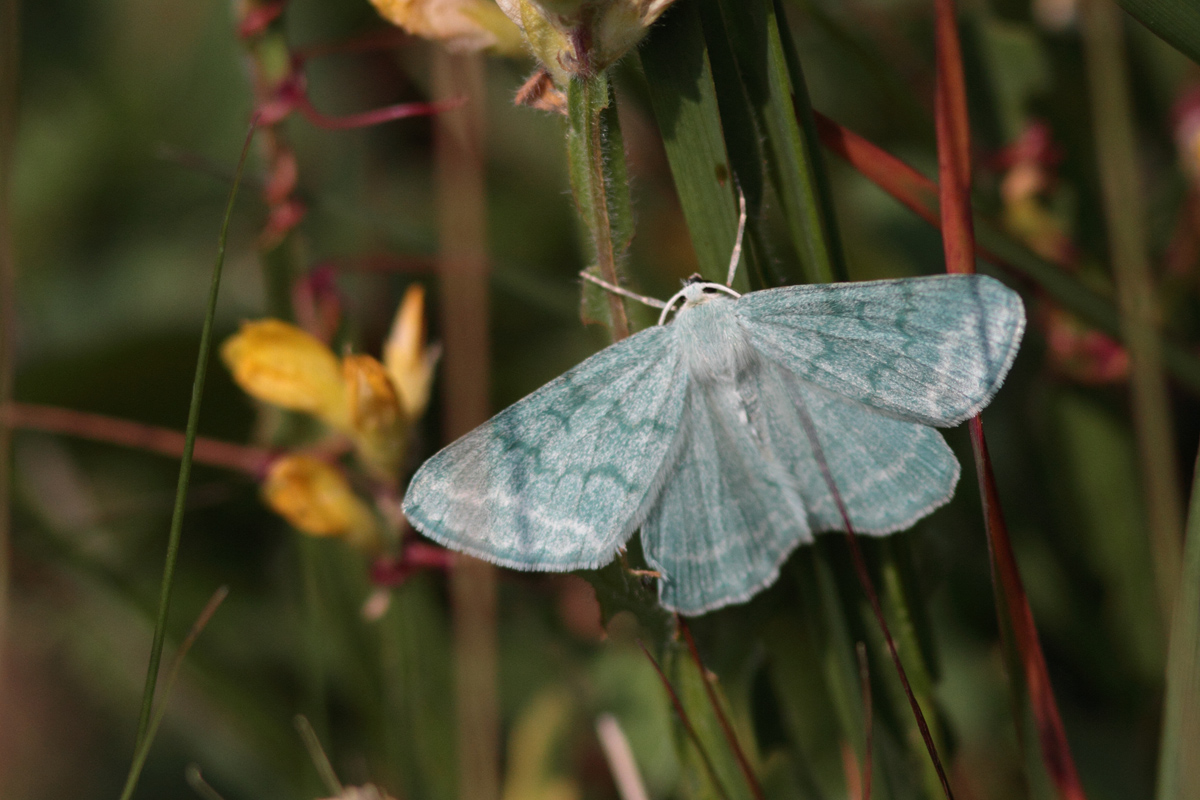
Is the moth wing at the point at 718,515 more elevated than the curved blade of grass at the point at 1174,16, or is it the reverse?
the curved blade of grass at the point at 1174,16

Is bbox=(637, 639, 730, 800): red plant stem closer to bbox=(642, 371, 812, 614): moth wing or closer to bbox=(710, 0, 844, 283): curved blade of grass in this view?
bbox=(642, 371, 812, 614): moth wing

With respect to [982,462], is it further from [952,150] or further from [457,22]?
[457,22]

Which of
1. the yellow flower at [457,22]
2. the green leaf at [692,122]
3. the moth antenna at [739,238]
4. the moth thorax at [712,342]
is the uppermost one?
the yellow flower at [457,22]

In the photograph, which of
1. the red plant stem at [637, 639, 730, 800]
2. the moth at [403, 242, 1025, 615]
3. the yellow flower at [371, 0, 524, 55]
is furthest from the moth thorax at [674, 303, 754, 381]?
the yellow flower at [371, 0, 524, 55]

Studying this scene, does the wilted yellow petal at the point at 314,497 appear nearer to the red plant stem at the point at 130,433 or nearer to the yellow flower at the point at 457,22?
the red plant stem at the point at 130,433

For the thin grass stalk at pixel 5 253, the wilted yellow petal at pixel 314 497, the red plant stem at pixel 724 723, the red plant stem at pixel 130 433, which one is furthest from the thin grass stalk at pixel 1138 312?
the thin grass stalk at pixel 5 253

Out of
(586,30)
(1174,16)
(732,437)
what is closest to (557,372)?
(732,437)
